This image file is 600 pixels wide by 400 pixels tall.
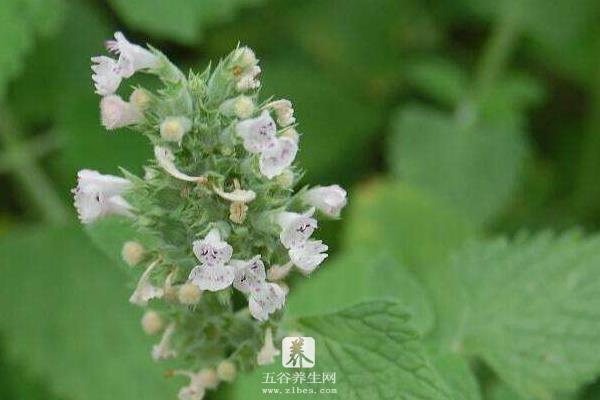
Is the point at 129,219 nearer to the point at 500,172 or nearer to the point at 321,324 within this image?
the point at 321,324

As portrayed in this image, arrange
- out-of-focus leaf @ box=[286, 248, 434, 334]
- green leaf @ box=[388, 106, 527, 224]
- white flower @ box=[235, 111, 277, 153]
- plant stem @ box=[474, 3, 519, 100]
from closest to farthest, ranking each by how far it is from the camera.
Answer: white flower @ box=[235, 111, 277, 153] → out-of-focus leaf @ box=[286, 248, 434, 334] → green leaf @ box=[388, 106, 527, 224] → plant stem @ box=[474, 3, 519, 100]

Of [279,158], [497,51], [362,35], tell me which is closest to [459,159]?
[497,51]

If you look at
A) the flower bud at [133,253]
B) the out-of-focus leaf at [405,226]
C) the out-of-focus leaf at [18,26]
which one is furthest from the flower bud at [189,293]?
the out-of-focus leaf at [405,226]

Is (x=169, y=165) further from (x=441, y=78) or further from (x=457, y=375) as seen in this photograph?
(x=441, y=78)

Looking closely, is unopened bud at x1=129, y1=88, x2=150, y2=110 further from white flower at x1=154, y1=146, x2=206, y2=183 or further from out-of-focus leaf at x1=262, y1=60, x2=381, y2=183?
Answer: out-of-focus leaf at x1=262, y1=60, x2=381, y2=183

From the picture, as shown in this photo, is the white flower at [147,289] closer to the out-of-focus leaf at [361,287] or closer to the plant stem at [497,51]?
the out-of-focus leaf at [361,287]

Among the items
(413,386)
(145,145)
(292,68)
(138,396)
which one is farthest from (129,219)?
(292,68)

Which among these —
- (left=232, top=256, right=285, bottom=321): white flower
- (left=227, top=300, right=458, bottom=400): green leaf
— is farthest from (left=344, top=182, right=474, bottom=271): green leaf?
(left=232, top=256, right=285, bottom=321): white flower

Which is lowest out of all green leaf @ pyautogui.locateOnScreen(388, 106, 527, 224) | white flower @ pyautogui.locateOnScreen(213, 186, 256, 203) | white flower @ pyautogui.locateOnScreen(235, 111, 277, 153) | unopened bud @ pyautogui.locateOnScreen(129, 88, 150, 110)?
white flower @ pyautogui.locateOnScreen(213, 186, 256, 203)
